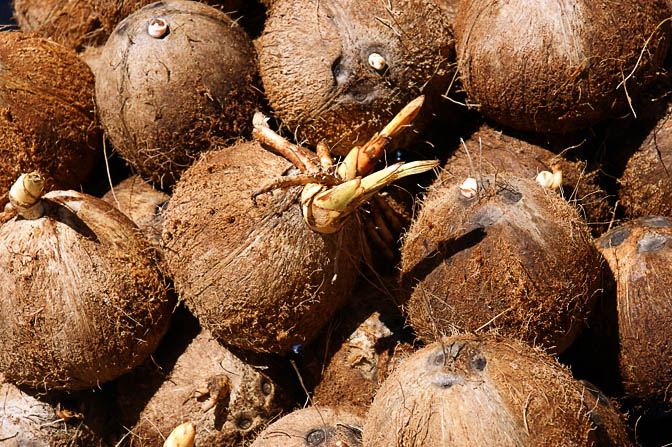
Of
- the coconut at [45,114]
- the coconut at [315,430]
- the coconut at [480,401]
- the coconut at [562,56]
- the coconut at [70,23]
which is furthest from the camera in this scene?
the coconut at [70,23]

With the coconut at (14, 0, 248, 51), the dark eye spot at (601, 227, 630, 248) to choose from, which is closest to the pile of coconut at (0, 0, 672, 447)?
the dark eye spot at (601, 227, 630, 248)

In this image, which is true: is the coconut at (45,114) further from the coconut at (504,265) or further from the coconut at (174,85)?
the coconut at (504,265)

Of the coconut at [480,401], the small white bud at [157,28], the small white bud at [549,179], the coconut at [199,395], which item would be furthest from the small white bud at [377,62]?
the coconut at [199,395]

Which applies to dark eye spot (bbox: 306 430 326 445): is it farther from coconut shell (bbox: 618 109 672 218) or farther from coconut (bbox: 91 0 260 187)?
coconut shell (bbox: 618 109 672 218)

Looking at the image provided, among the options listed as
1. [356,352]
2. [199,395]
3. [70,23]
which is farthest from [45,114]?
[356,352]

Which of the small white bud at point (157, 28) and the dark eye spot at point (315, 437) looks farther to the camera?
the small white bud at point (157, 28)

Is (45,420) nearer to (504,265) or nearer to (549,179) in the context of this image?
(504,265)
